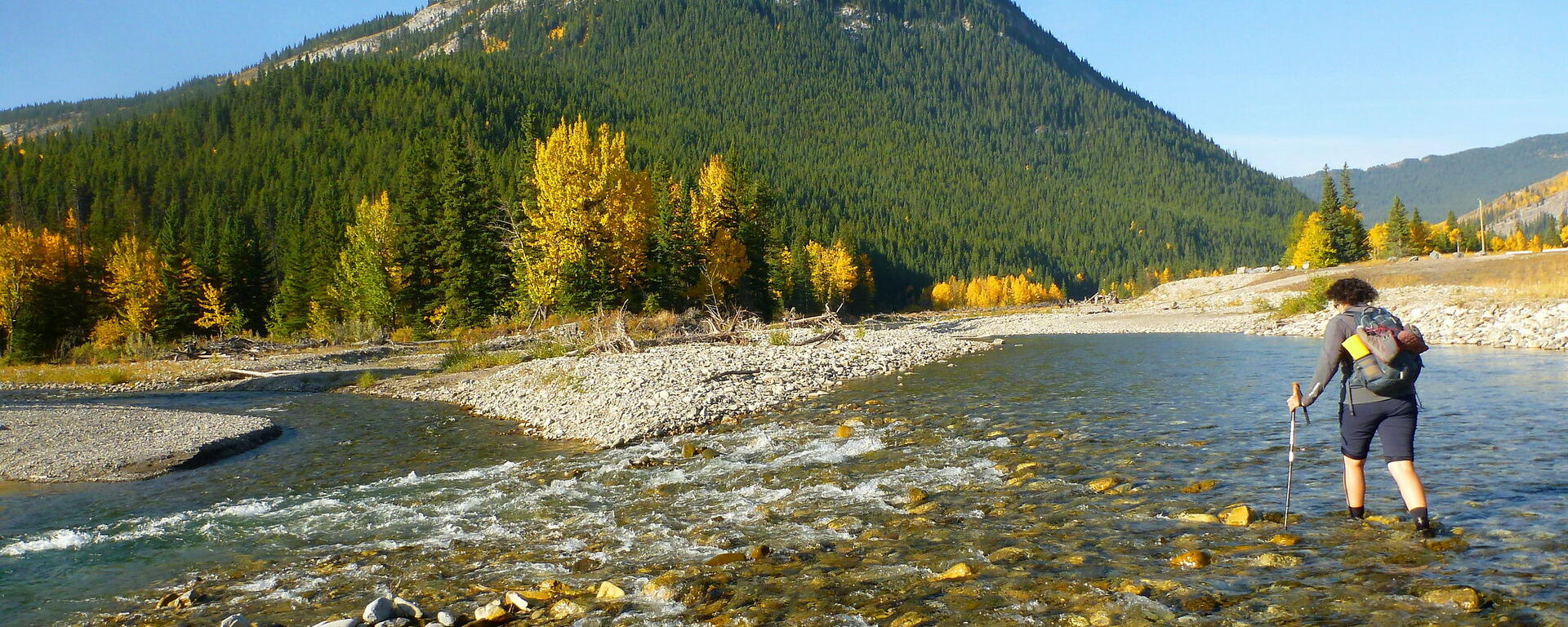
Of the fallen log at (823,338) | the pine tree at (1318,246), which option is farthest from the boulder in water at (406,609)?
the pine tree at (1318,246)

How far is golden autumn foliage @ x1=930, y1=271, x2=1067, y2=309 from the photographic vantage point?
437ft

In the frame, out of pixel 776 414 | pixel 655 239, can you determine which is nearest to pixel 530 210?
pixel 655 239

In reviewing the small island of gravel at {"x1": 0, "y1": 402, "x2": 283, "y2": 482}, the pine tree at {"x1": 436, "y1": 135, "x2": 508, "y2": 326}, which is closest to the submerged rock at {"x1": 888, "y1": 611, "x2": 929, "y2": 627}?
the small island of gravel at {"x1": 0, "y1": 402, "x2": 283, "y2": 482}

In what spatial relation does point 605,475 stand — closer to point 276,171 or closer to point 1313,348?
point 1313,348

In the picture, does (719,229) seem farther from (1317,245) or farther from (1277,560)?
(1317,245)

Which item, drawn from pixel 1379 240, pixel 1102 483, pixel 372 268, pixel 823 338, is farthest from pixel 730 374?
pixel 1379 240

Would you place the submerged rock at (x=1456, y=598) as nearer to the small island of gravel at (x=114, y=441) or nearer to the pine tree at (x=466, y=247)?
the small island of gravel at (x=114, y=441)

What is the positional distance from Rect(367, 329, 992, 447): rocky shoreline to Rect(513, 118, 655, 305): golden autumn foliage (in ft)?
31.2

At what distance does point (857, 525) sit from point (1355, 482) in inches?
195

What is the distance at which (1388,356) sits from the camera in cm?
681

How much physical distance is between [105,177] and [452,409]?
4677 inches

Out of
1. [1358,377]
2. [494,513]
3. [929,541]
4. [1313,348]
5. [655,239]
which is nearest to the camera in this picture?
[1358,377]

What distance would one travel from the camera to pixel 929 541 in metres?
7.79

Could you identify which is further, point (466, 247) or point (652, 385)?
point (466, 247)
